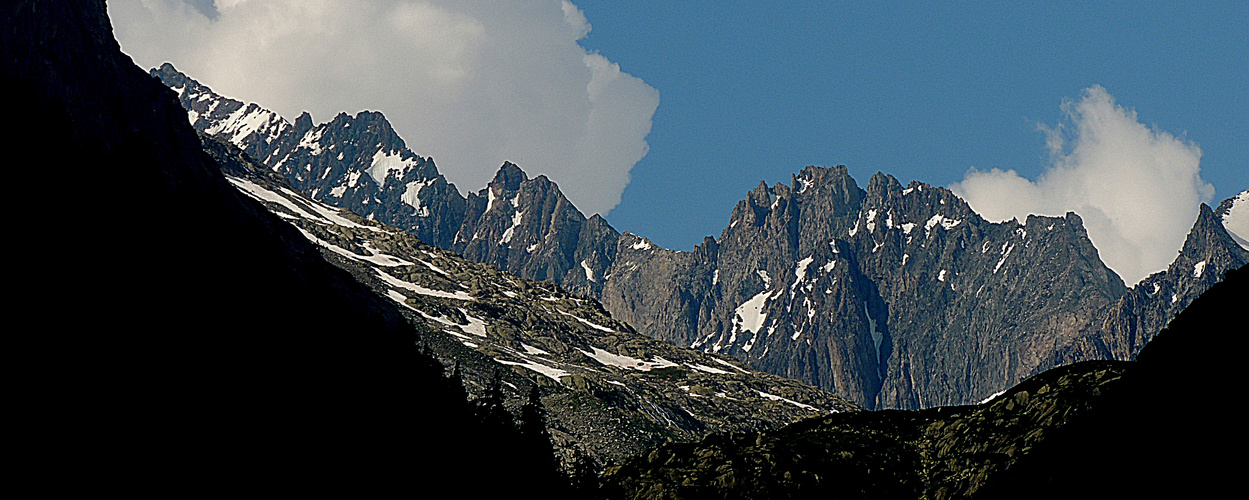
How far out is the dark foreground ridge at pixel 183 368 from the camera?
54312 millimetres

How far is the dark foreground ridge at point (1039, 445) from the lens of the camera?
57.0m

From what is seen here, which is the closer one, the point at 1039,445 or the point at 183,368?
the point at 183,368

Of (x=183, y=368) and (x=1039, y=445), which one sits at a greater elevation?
(x=1039, y=445)

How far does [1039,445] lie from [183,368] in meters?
99.7

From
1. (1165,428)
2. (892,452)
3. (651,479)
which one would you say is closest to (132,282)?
(1165,428)

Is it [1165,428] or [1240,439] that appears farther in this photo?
[1165,428]

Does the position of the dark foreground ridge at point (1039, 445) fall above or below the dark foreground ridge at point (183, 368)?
above

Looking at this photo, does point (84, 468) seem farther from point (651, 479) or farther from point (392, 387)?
point (651, 479)

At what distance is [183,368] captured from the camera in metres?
65.8

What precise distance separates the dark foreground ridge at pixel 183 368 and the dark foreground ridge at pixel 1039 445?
1966 inches

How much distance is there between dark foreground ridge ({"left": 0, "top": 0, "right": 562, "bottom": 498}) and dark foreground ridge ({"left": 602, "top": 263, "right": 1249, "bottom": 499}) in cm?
4993

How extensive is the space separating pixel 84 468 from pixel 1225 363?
57576 mm

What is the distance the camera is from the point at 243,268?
3573 inches

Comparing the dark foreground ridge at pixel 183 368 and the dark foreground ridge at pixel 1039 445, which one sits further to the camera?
the dark foreground ridge at pixel 1039 445
